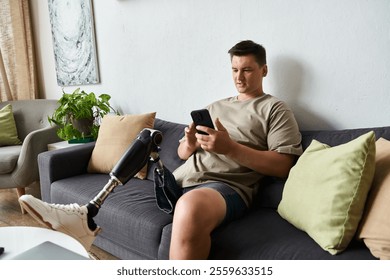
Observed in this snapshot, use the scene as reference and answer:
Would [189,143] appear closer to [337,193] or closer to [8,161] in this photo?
[337,193]

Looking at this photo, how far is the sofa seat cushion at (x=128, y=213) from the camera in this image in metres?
1.41

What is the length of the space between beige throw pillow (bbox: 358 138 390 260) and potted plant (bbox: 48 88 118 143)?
187 cm

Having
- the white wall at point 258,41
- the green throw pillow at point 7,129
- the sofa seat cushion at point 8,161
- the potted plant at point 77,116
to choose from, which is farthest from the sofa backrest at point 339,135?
the green throw pillow at point 7,129

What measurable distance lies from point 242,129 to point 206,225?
52cm

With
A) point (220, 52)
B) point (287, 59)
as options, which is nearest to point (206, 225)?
point (287, 59)

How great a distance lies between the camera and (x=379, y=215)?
3.28 ft

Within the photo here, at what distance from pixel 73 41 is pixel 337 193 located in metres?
2.57

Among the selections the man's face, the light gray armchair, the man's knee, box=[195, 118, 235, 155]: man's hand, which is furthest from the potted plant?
the man's knee

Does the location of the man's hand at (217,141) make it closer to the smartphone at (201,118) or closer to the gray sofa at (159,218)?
the smartphone at (201,118)

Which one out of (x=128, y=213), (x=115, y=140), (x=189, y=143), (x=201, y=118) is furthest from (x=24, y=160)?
(x=201, y=118)

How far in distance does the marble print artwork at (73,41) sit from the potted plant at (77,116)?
391mm

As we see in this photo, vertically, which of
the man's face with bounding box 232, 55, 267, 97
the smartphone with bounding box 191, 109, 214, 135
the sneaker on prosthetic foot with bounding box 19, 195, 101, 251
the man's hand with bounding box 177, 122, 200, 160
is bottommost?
the sneaker on prosthetic foot with bounding box 19, 195, 101, 251

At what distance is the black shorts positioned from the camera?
131 centimetres

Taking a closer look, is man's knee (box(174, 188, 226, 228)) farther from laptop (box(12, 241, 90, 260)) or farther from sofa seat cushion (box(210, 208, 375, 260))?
laptop (box(12, 241, 90, 260))
